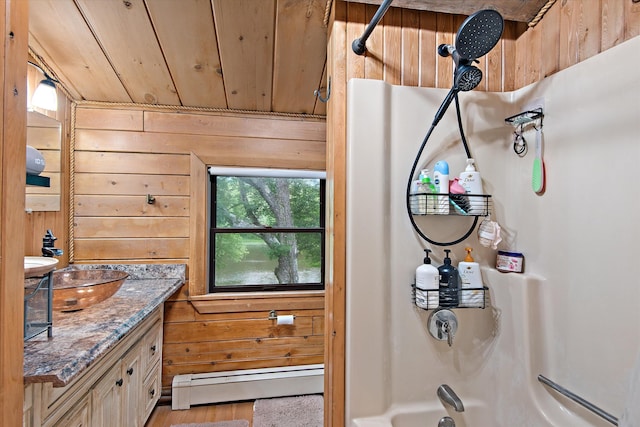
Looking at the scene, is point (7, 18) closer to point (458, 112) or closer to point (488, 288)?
point (458, 112)

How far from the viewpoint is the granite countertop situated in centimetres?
87

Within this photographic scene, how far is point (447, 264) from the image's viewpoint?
45.6 inches

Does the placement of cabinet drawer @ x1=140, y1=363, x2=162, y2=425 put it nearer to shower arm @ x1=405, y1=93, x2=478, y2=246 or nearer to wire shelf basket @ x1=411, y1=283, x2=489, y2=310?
wire shelf basket @ x1=411, y1=283, x2=489, y2=310

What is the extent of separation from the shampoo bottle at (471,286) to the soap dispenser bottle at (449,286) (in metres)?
0.03

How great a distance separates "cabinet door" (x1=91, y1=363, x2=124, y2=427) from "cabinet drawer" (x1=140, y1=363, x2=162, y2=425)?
324mm

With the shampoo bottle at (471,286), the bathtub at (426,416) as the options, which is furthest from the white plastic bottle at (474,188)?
the bathtub at (426,416)

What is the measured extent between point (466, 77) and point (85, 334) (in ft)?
5.55

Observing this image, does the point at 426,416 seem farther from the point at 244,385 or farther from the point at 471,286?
the point at 244,385

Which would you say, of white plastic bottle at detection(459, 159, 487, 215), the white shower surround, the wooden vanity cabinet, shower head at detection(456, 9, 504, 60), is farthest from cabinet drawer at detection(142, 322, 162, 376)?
shower head at detection(456, 9, 504, 60)

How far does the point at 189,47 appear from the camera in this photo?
149 centimetres

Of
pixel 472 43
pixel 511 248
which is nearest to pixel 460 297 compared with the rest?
Result: pixel 511 248

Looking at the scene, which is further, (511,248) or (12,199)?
(511,248)

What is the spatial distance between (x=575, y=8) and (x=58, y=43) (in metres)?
2.25

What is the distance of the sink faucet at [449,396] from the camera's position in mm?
1083
